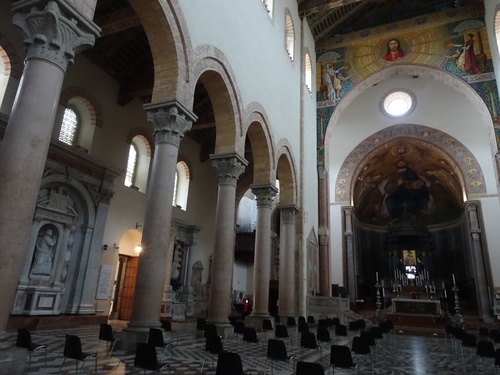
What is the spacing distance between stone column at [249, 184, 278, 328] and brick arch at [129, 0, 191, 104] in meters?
5.41

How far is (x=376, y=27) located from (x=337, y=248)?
12.1m

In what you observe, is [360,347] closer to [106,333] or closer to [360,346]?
[360,346]

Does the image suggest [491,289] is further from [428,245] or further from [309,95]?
[309,95]

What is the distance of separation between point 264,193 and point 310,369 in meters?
8.89

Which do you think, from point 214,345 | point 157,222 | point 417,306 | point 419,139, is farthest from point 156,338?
point 419,139

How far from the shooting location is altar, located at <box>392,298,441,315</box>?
54.0 feet

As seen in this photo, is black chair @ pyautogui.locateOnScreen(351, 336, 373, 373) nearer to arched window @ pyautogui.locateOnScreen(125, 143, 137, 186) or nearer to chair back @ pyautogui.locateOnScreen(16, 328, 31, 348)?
chair back @ pyautogui.locateOnScreen(16, 328, 31, 348)

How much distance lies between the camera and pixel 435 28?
18.9m

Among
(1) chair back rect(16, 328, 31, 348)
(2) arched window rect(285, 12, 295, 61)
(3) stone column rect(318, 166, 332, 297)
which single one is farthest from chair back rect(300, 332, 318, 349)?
(2) arched window rect(285, 12, 295, 61)

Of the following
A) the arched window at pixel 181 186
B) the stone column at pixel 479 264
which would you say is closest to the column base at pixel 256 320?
the arched window at pixel 181 186

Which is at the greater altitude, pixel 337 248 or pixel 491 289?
pixel 337 248

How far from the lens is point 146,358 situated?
4.48 m

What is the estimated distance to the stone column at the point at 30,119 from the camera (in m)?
4.13

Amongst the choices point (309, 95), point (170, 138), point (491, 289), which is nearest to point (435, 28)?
point (309, 95)
